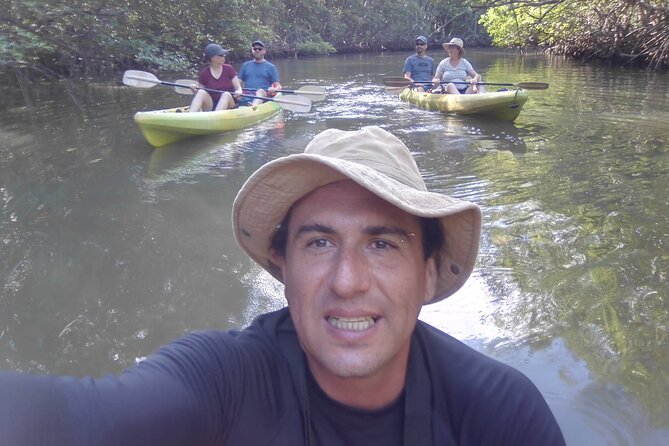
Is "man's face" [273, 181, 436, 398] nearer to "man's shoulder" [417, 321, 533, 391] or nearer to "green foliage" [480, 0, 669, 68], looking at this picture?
"man's shoulder" [417, 321, 533, 391]

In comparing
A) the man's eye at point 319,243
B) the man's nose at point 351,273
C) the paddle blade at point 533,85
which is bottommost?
the paddle blade at point 533,85

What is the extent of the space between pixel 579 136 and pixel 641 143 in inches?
31.0

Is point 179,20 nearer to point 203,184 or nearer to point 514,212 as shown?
point 203,184

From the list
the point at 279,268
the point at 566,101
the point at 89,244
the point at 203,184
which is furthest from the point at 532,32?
the point at 279,268

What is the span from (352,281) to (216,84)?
867 centimetres

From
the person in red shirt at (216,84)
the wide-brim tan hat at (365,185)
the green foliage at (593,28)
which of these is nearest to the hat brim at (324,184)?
the wide-brim tan hat at (365,185)

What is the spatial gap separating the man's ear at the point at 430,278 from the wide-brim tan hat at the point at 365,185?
0.06ft

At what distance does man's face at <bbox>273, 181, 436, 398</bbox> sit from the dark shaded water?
1.58m

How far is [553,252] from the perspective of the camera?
429 centimetres

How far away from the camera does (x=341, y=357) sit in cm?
128

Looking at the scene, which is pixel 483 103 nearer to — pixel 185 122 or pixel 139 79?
pixel 185 122

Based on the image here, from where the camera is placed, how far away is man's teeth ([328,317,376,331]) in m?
1.29

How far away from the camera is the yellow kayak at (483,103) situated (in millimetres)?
9125

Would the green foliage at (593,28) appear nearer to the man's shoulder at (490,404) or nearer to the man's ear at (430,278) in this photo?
the man's ear at (430,278)
